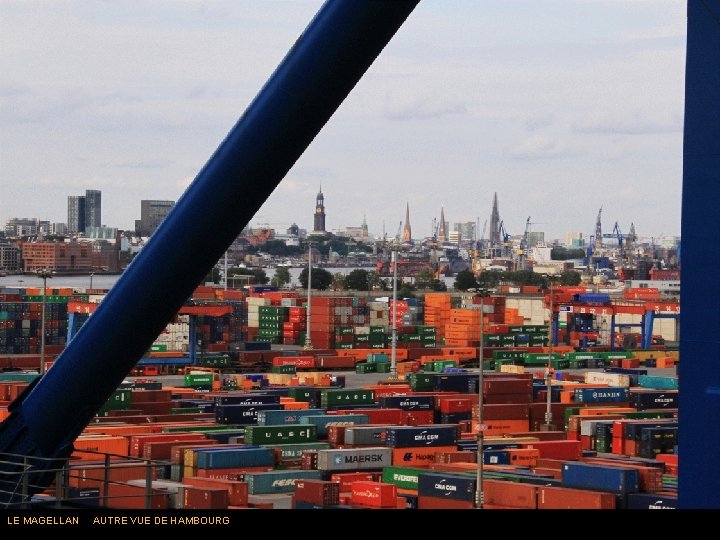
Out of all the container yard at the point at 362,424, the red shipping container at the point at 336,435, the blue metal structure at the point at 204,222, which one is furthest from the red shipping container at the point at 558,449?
the blue metal structure at the point at 204,222

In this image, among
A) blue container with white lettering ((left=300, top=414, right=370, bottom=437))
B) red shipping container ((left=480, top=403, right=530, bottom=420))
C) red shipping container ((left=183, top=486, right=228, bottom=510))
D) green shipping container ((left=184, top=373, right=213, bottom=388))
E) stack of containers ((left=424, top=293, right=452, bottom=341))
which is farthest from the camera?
stack of containers ((left=424, top=293, right=452, bottom=341))

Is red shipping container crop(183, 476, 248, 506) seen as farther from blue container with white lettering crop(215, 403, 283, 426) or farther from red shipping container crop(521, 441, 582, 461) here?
blue container with white lettering crop(215, 403, 283, 426)

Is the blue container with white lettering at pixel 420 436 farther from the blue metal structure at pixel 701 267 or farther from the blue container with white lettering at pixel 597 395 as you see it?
the blue metal structure at pixel 701 267

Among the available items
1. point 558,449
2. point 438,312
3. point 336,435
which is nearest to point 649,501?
point 558,449

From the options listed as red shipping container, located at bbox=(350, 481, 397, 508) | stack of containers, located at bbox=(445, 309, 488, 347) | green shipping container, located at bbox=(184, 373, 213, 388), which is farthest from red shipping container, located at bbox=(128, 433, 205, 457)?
stack of containers, located at bbox=(445, 309, 488, 347)

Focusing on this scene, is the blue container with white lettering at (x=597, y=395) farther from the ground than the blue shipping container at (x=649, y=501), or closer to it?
closer to it

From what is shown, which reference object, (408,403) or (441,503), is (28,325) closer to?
(408,403)
